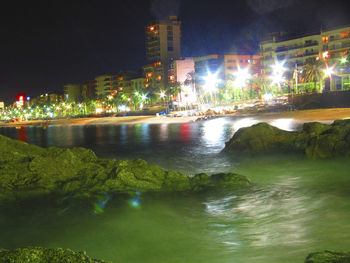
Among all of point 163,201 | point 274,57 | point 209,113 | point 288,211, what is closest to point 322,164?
point 288,211

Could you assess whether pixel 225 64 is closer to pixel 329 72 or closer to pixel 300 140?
pixel 329 72

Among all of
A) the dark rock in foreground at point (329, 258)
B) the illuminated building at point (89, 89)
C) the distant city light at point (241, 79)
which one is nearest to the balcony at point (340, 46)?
the distant city light at point (241, 79)

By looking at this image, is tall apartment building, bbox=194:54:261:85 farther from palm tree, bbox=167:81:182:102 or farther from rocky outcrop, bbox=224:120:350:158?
rocky outcrop, bbox=224:120:350:158

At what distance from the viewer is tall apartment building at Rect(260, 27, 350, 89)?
2995 inches

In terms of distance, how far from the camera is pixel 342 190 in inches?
458

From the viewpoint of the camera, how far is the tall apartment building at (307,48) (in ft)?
250

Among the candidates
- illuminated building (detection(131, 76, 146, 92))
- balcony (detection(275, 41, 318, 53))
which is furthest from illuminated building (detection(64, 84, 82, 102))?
balcony (detection(275, 41, 318, 53))

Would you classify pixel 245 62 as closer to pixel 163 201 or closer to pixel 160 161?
pixel 160 161

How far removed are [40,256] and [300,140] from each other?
15513mm

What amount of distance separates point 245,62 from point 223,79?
9497mm

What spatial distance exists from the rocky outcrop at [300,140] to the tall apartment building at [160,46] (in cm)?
11405

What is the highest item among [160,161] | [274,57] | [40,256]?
[274,57]

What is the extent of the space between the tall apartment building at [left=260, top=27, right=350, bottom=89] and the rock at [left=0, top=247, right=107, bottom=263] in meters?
73.7

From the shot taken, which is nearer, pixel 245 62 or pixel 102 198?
pixel 102 198
